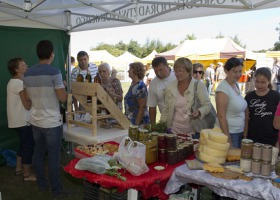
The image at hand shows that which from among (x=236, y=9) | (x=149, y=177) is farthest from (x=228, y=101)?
(x=236, y=9)

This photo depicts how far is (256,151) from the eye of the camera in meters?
1.59

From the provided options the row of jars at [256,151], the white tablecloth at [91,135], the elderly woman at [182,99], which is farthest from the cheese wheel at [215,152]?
the white tablecloth at [91,135]

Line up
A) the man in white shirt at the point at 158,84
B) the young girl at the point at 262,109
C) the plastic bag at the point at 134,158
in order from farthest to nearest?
the man in white shirt at the point at 158,84 < the young girl at the point at 262,109 < the plastic bag at the point at 134,158

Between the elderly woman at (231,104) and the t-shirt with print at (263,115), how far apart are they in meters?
0.25

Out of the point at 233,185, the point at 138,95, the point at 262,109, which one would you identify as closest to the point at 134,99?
the point at 138,95

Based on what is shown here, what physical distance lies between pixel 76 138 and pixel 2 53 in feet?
5.93

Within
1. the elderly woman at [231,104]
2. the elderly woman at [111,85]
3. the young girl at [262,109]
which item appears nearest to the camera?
the elderly woman at [231,104]

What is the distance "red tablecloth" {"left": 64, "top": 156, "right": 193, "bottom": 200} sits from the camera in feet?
5.34

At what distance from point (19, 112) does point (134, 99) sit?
1.38 meters

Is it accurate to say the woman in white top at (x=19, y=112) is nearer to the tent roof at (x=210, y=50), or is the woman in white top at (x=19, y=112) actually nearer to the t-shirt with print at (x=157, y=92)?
the t-shirt with print at (x=157, y=92)

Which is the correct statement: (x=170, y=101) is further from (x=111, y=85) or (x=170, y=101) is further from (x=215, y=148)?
(x=111, y=85)

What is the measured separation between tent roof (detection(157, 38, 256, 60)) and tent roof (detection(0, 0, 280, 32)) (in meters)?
10.0

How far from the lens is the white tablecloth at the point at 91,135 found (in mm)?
2793

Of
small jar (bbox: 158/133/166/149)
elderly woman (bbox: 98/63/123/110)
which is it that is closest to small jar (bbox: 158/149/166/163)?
small jar (bbox: 158/133/166/149)
